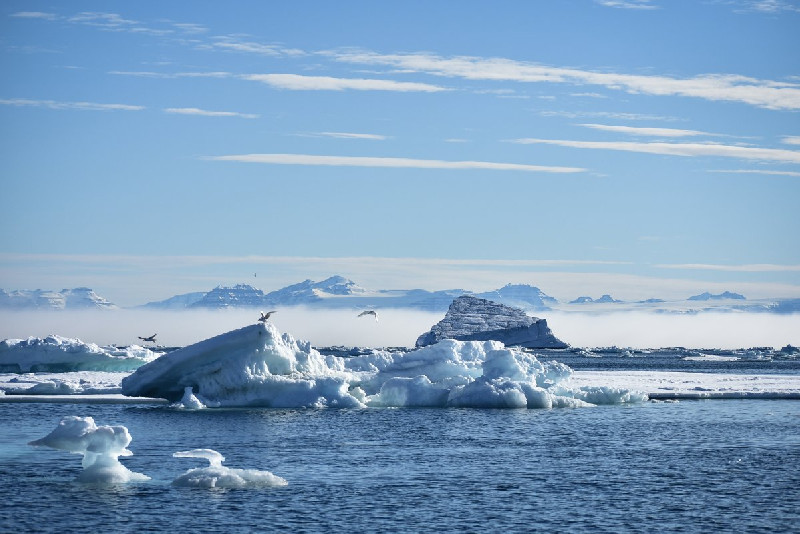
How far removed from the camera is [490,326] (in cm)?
14850

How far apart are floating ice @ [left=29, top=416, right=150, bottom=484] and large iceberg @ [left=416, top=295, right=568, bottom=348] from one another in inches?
4578

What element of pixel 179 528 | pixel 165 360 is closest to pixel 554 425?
pixel 165 360

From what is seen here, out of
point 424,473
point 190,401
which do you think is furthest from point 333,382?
point 424,473

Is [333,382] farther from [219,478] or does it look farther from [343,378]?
[219,478]

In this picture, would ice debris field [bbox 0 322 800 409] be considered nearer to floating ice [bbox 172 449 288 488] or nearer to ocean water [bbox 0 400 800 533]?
ocean water [bbox 0 400 800 533]

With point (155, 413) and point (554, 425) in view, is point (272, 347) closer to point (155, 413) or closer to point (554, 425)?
point (155, 413)

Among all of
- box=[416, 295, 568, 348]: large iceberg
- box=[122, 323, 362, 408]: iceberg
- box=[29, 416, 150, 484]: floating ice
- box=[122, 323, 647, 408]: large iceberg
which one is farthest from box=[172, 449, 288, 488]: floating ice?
box=[416, 295, 568, 348]: large iceberg

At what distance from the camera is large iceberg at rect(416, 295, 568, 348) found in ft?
470

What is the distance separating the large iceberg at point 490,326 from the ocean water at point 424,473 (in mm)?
96609

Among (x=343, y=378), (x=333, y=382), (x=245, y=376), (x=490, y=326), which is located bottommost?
(x=333, y=382)

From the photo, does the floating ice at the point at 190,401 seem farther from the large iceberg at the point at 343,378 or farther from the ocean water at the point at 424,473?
the ocean water at the point at 424,473

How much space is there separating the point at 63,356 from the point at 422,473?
40712 millimetres

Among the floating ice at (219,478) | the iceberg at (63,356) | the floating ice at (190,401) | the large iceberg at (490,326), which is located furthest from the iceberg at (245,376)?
the large iceberg at (490,326)

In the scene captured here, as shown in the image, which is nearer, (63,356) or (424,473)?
(424,473)
